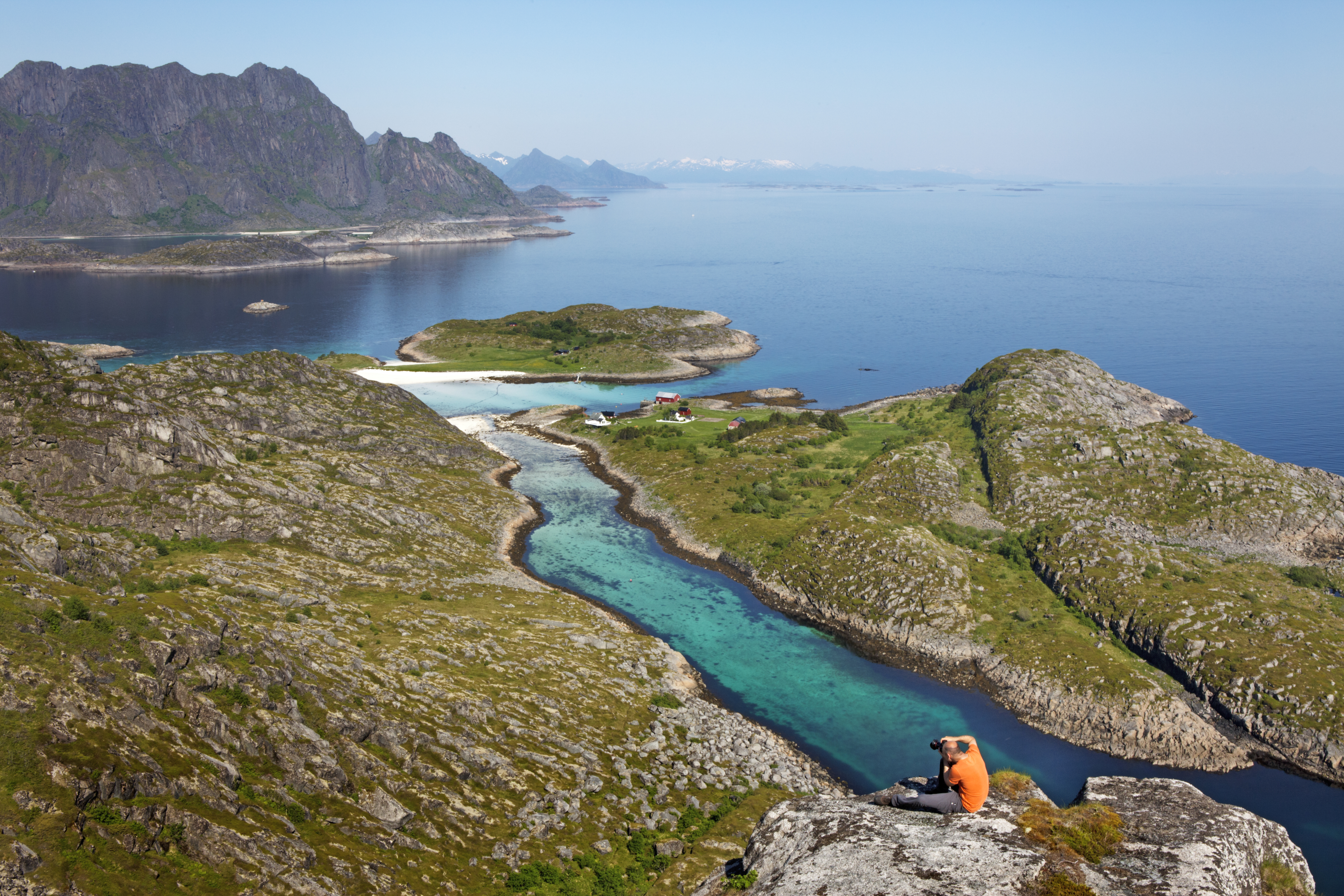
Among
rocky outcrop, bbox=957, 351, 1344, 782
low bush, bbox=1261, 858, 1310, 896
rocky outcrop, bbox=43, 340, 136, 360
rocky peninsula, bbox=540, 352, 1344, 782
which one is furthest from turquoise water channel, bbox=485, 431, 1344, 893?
rocky outcrop, bbox=43, 340, 136, 360

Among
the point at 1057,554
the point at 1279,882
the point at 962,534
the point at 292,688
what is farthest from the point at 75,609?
Answer: the point at 1057,554

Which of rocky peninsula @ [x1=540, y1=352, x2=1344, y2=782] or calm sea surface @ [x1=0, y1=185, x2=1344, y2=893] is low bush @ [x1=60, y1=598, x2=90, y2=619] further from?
rocky peninsula @ [x1=540, y1=352, x2=1344, y2=782]

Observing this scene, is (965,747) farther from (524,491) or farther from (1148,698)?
(524,491)

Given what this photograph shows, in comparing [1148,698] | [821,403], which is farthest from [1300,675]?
[821,403]

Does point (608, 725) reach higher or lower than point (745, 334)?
lower

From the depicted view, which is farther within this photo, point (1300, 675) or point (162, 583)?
point (1300, 675)

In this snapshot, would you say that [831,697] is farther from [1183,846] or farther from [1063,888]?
[1063,888]
